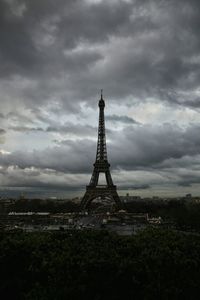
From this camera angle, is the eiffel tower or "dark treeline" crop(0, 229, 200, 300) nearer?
"dark treeline" crop(0, 229, 200, 300)

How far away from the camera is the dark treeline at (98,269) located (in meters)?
23.1

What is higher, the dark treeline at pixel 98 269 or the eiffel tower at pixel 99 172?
the eiffel tower at pixel 99 172

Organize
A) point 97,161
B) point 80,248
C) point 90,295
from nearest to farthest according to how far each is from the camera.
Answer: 1. point 90,295
2. point 80,248
3. point 97,161

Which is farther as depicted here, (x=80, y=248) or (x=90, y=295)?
(x=80, y=248)

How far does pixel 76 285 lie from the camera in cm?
2389

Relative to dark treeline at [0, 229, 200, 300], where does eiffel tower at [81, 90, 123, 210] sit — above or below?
above

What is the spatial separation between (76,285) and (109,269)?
2.98 m

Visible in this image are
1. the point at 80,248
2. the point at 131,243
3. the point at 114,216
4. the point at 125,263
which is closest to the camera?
the point at 125,263

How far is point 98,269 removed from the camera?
2631 cm

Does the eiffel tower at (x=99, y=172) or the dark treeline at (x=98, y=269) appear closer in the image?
the dark treeline at (x=98, y=269)

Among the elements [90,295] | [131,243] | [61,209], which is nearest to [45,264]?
[90,295]

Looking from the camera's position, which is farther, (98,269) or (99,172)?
(99,172)

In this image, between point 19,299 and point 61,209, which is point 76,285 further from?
point 61,209

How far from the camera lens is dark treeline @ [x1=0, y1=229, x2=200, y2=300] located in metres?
23.1
